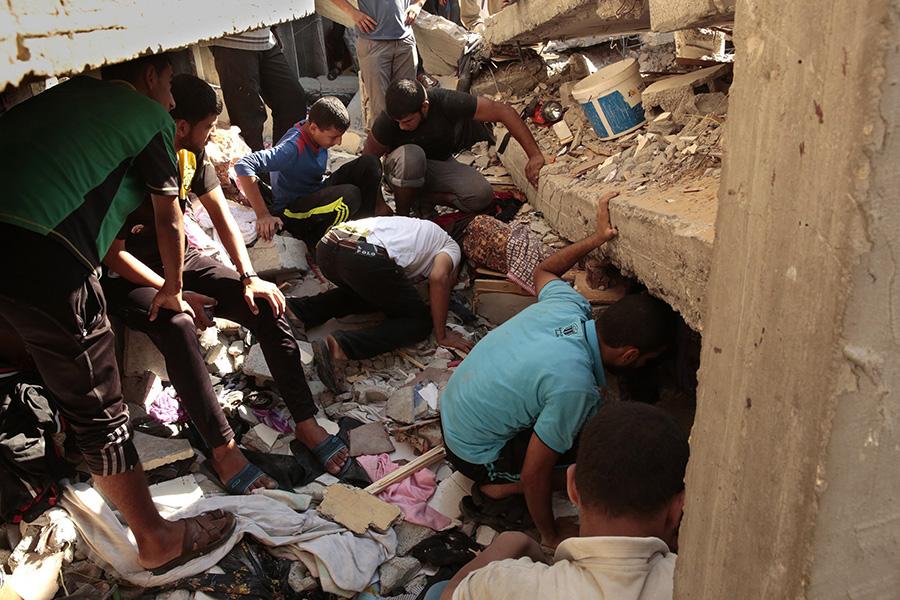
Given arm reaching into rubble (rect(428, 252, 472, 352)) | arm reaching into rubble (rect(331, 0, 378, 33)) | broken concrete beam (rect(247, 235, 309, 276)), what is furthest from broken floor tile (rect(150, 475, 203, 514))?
arm reaching into rubble (rect(331, 0, 378, 33))

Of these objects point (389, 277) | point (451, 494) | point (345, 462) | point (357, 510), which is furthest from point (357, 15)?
point (357, 510)

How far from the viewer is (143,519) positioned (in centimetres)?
265

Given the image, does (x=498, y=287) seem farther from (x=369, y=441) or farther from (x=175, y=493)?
(x=175, y=493)

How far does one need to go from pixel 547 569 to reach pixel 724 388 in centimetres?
66

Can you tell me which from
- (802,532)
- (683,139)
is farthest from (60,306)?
(683,139)

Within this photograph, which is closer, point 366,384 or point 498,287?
point 366,384

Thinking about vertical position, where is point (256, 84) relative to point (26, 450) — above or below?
above

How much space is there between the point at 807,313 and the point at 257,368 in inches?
134

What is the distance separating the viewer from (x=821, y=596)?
113cm

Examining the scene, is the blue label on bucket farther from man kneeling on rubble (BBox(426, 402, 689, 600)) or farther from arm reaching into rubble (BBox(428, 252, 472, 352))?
man kneeling on rubble (BBox(426, 402, 689, 600))

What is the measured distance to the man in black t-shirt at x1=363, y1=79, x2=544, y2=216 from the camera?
206 inches

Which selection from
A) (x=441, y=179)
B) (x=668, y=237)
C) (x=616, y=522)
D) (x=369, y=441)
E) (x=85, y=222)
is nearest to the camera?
(x=616, y=522)

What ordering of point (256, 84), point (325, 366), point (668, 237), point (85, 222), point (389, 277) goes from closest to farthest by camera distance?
point (85, 222) < point (668, 237) < point (325, 366) < point (389, 277) < point (256, 84)

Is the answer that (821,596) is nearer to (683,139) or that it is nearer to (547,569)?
(547,569)
